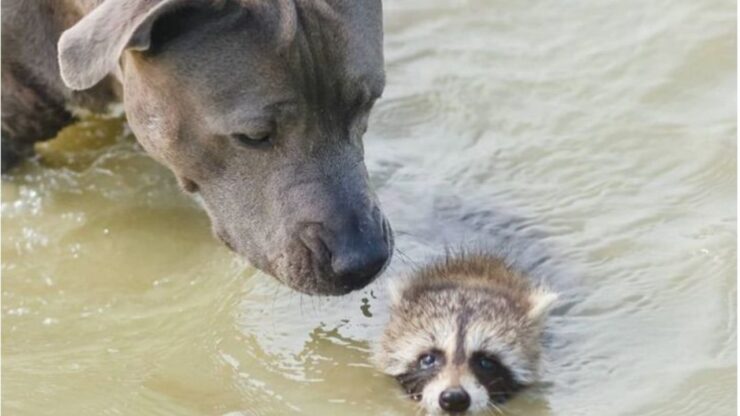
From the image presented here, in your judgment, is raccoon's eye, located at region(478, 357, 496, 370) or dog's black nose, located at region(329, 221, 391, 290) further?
raccoon's eye, located at region(478, 357, 496, 370)

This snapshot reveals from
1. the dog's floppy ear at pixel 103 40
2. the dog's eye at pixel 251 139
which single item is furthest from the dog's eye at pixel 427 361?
the dog's floppy ear at pixel 103 40

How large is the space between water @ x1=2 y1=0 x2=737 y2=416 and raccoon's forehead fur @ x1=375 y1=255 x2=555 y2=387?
0.12 m

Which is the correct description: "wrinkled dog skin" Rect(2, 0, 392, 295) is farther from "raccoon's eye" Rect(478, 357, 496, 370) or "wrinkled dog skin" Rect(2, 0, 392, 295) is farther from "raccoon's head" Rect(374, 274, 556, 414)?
"raccoon's eye" Rect(478, 357, 496, 370)

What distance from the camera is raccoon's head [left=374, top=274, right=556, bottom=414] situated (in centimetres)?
504

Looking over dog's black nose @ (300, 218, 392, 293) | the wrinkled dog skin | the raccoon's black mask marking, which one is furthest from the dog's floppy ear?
the raccoon's black mask marking

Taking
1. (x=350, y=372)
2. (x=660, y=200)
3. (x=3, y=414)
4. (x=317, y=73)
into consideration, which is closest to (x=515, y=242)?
(x=660, y=200)

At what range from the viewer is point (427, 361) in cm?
525

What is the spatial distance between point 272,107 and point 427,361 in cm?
120

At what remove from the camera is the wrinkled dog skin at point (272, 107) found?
4.64 m

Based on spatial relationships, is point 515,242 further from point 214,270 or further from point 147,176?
point 147,176

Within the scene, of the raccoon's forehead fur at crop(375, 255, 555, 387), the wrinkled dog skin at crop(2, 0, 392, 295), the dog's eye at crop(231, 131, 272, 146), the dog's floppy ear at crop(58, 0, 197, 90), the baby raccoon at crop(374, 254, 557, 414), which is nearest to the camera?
the dog's floppy ear at crop(58, 0, 197, 90)

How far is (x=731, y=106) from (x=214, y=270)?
249 centimetres

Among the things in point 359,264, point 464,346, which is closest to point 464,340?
point 464,346

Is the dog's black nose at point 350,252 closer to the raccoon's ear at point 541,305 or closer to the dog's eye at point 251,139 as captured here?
the dog's eye at point 251,139
